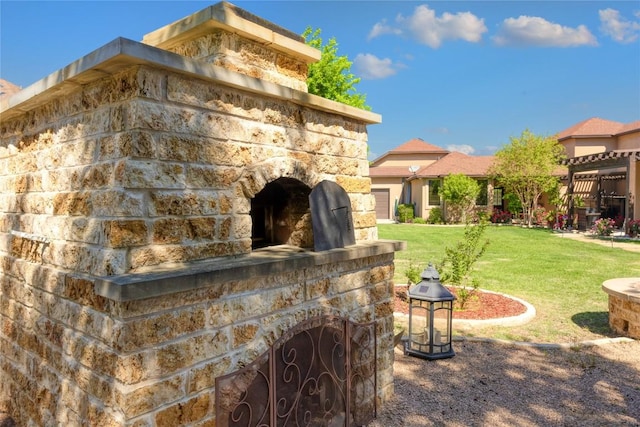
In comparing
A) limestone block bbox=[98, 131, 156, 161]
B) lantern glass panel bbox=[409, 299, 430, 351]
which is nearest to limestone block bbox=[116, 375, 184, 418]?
limestone block bbox=[98, 131, 156, 161]

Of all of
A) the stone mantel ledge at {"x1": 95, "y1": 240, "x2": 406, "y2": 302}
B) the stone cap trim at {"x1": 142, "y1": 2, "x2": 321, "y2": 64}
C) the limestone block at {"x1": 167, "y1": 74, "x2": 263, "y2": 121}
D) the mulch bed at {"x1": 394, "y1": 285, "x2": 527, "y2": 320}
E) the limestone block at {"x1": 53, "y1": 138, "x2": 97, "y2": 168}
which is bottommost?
the mulch bed at {"x1": 394, "y1": 285, "x2": 527, "y2": 320}

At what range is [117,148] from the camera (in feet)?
8.96

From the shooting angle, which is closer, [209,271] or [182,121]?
[209,271]

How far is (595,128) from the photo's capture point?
1300 inches

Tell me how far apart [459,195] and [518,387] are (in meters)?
24.9

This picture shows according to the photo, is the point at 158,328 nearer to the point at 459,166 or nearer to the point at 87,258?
the point at 87,258

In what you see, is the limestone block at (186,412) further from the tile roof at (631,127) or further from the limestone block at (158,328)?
the tile roof at (631,127)

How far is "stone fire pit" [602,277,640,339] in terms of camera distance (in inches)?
272

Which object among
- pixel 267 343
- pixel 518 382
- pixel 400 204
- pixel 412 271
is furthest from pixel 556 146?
pixel 267 343

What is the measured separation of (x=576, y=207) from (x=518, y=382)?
2478 cm

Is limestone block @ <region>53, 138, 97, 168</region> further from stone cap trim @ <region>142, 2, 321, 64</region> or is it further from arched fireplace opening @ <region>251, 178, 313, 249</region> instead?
arched fireplace opening @ <region>251, 178, 313, 249</region>

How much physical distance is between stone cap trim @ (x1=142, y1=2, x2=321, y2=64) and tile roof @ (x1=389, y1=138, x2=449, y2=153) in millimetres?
36896

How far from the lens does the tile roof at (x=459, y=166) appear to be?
103 ft

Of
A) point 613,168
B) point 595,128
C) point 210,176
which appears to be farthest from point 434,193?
point 210,176
